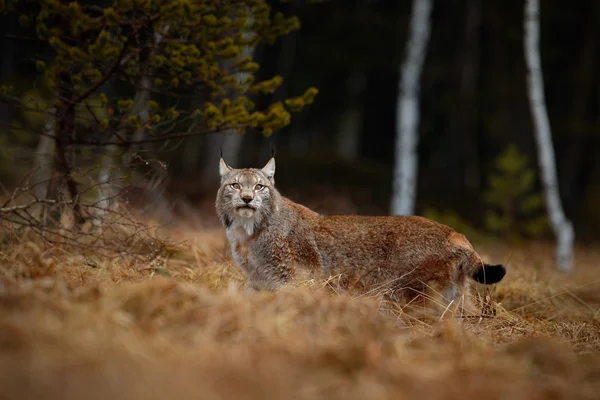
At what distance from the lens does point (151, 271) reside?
534 centimetres

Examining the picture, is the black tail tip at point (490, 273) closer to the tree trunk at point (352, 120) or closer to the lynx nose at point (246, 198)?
the lynx nose at point (246, 198)

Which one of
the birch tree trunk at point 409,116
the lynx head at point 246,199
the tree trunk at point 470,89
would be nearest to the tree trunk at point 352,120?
the tree trunk at point 470,89

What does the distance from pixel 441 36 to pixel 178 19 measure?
24.3 meters

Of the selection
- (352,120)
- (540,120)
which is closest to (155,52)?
(540,120)

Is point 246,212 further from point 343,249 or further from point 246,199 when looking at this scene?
point 343,249

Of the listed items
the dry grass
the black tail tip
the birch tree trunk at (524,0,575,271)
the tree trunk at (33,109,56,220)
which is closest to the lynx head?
the dry grass

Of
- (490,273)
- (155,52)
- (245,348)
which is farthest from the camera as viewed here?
(155,52)

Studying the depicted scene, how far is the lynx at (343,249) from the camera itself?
536cm

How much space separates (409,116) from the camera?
42.1 feet

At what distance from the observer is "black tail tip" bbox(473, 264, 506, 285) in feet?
17.1

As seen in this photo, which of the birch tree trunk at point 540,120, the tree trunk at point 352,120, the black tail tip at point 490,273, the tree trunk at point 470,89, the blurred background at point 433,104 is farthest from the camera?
the tree trunk at point 352,120

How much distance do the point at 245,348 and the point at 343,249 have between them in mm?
2480

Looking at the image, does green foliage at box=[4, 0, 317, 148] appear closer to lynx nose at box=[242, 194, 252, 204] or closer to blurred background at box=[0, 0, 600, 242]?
lynx nose at box=[242, 194, 252, 204]

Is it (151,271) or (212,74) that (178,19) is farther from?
(151,271)
